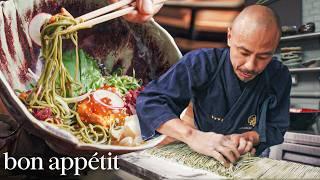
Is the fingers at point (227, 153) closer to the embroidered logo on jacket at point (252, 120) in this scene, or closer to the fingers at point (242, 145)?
the fingers at point (242, 145)

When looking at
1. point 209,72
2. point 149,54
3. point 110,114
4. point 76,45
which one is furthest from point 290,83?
point 76,45

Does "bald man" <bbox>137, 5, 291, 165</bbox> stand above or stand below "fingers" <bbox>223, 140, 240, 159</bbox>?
above

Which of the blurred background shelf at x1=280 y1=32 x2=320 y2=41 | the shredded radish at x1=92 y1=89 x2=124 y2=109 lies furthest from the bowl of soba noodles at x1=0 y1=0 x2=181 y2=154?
the blurred background shelf at x1=280 y1=32 x2=320 y2=41

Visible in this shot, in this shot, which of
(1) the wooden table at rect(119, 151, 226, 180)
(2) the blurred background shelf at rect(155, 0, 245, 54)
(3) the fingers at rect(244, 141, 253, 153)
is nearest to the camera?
(1) the wooden table at rect(119, 151, 226, 180)

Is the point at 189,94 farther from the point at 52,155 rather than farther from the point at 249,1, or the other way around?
the point at 52,155

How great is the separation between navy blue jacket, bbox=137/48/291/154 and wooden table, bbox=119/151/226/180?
9 cm

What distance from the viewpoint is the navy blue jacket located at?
1.30m

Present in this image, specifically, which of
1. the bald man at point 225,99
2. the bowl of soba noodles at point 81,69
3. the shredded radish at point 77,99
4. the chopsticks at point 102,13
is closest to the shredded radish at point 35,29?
the bowl of soba noodles at point 81,69

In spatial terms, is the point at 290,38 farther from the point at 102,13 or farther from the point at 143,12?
the point at 102,13

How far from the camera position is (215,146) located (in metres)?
1.21

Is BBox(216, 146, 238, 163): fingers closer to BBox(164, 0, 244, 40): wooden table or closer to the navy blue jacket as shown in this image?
the navy blue jacket

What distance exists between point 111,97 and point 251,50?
21.2 inches

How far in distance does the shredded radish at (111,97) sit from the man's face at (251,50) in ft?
1.46

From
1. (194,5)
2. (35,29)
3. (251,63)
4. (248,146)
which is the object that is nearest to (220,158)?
(248,146)
